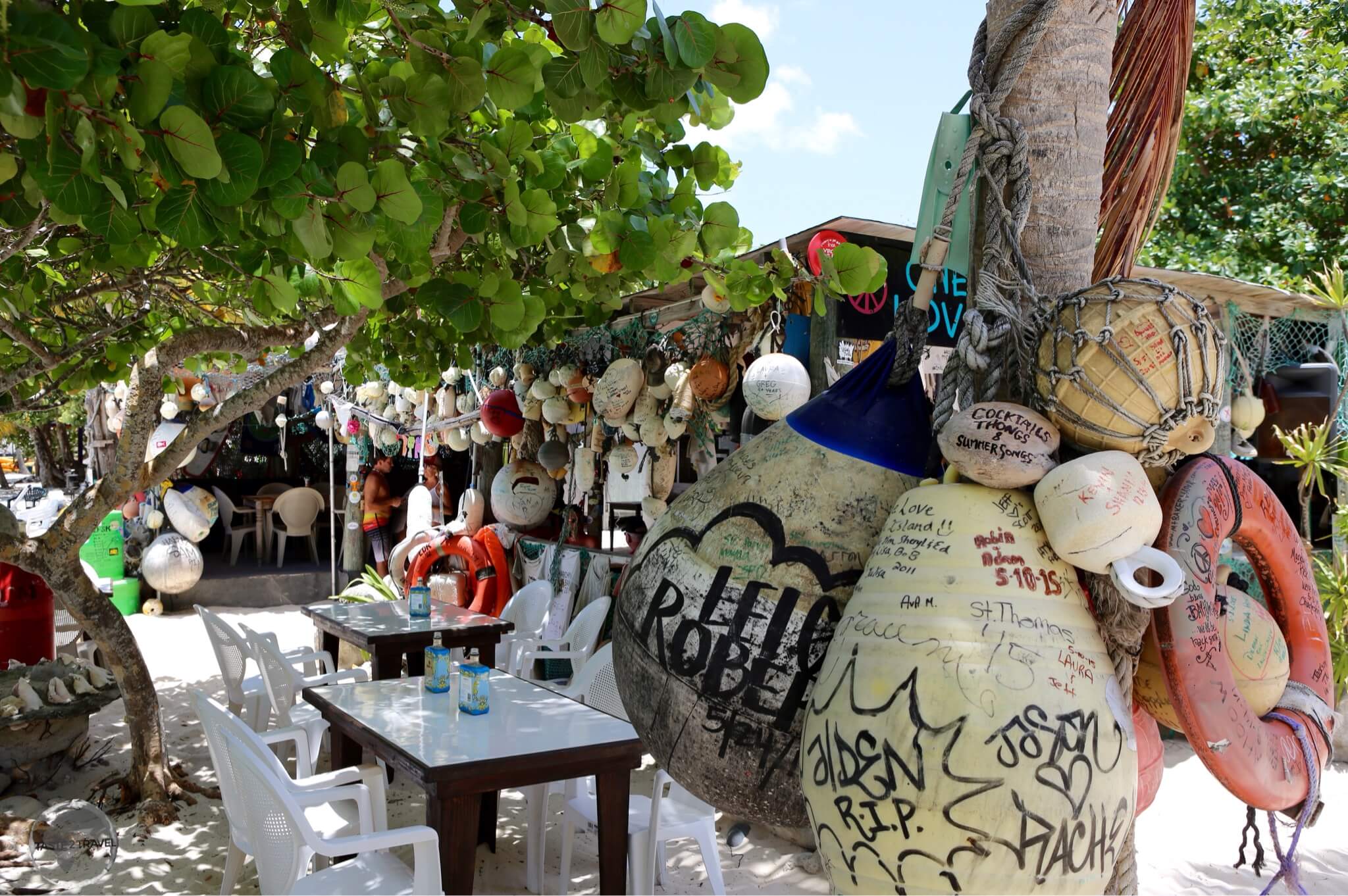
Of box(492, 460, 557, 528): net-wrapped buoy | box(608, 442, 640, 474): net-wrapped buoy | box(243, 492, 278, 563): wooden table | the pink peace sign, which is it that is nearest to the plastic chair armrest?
box(608, 442, 640, 474): net-wrapped buoy

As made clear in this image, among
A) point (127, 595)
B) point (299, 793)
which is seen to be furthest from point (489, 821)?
point (127, 595)

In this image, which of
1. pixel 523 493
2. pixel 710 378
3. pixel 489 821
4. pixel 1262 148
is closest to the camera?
pixel 489 821

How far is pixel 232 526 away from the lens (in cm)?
1250

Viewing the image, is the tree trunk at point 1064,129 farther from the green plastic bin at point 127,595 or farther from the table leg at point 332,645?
the green plastic bin at point 127,595

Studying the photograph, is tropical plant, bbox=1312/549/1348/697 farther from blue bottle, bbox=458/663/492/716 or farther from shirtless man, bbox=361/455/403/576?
shirtless man, bbox=361/455/403/576

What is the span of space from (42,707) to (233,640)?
3.33 ft

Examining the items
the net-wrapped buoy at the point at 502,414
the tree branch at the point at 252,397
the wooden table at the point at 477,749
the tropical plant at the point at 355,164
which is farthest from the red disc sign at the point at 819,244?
the net-wrapped buoy at the point at 502,414

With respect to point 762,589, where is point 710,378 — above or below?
above

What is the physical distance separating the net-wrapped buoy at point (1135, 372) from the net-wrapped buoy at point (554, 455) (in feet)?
21.3

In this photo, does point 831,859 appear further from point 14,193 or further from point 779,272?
point 779,272

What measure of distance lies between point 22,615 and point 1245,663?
7168mm

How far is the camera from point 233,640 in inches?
222

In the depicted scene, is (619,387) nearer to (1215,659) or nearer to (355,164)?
(355,164)

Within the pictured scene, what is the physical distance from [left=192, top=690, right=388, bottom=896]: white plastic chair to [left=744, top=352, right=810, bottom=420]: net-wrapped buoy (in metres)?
2.41
